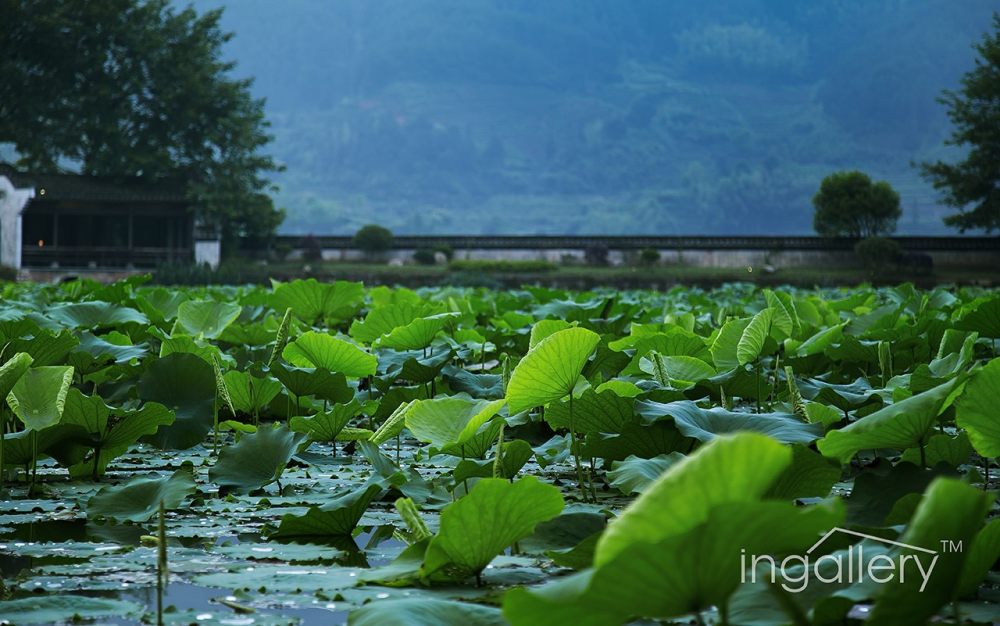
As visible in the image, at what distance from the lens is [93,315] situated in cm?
402

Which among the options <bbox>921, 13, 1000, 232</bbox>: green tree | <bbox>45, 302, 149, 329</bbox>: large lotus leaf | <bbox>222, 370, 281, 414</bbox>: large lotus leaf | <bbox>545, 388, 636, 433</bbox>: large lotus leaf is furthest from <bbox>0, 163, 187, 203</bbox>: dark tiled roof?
<bbox>545, 388, 636, 433</bbox>: large lotus leaf

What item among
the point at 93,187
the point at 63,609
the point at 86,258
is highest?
the point at 93,187

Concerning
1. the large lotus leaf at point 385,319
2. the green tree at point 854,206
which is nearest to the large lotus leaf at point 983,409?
the large lotus leaf at point 385,319

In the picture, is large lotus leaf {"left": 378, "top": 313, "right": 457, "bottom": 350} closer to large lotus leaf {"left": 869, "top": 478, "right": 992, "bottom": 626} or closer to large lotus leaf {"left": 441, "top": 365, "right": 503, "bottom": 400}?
large lotus leaf {"left": 441, "top": 365, "right": 503, "bottom": 400}

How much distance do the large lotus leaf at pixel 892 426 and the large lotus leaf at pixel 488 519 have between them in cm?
41

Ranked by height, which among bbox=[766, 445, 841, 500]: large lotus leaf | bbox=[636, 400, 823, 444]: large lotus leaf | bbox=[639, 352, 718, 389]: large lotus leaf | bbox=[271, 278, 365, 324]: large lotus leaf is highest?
bbox=[271, 278, 365, 324]: large lotus leaf

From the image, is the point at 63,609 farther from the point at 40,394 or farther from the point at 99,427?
Result: the point at 99,427

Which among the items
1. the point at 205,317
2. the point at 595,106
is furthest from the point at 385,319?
the point at 595,106

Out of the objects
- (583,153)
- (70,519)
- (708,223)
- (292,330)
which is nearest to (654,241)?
(292,330)

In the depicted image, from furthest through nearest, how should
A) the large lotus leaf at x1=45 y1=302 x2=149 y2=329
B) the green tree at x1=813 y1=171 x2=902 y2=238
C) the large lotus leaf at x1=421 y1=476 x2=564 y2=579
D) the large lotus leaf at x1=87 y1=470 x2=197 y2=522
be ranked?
the green tree at x1=813 y1=171 x2=902 y2=238
the large lotus leaf at x1=45 y1=302 x2=149 y2=329
the large lotus leaf at x1=87 y1=470 x2=197 y2=522
the large lotus leaf at x1=421 y1=476 x2=564 y2=579

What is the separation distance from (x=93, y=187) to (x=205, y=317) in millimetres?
27623

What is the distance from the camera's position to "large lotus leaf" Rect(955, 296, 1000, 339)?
125 inches

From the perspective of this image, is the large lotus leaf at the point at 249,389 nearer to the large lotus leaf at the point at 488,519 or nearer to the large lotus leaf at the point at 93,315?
the large lotus leaf at the point at 93,315

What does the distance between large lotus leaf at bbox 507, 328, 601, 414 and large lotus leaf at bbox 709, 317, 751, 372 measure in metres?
1.04
